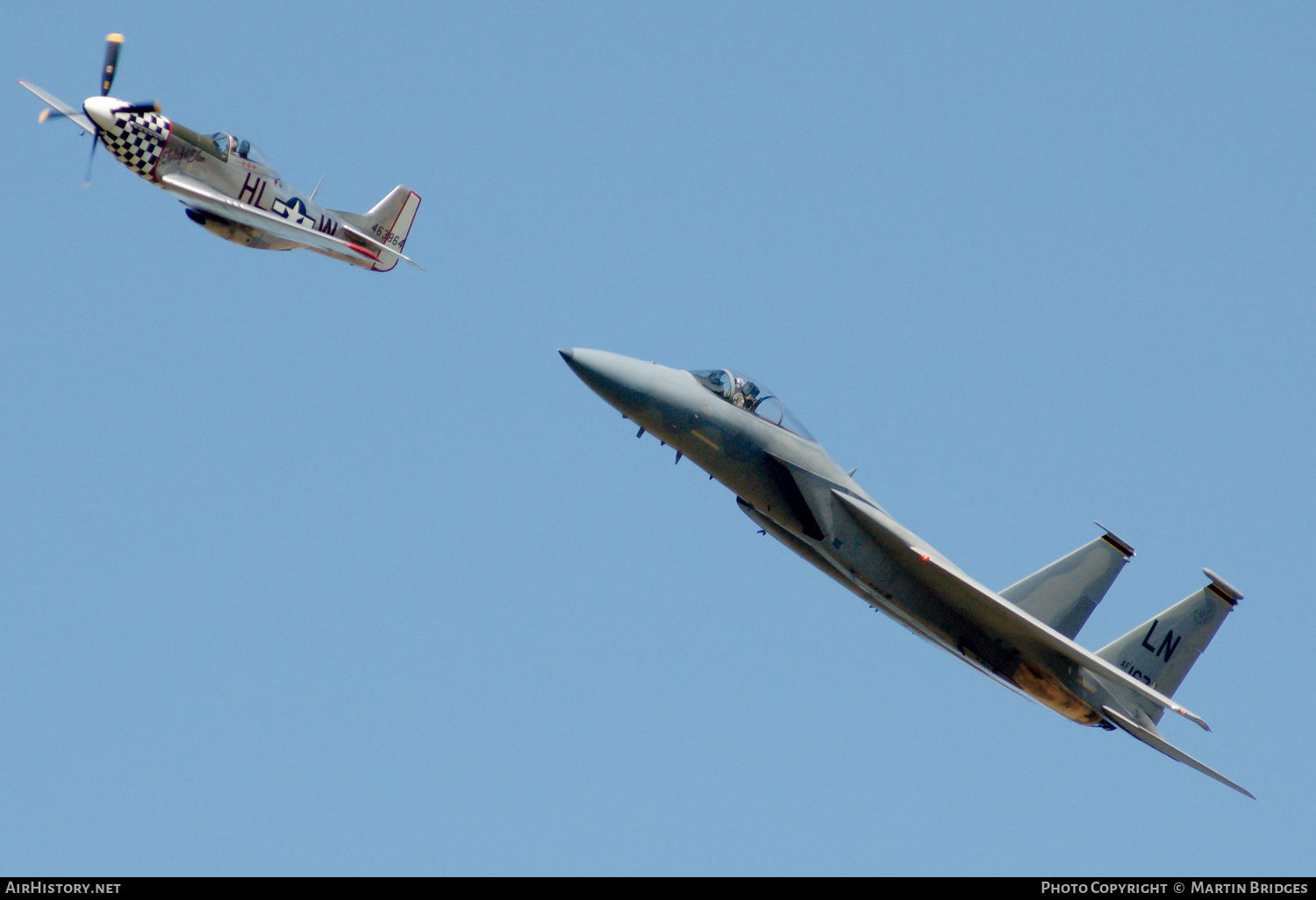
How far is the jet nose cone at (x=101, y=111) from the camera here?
30.0 meters

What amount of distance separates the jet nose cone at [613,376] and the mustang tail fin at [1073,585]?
857 centimetres

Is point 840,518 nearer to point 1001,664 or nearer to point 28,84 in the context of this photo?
point 1001,664

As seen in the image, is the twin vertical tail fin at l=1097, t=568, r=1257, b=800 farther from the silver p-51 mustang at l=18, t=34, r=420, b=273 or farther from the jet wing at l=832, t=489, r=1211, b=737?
the silver p-51 mustang at l=18, t=34, r=420, b=273

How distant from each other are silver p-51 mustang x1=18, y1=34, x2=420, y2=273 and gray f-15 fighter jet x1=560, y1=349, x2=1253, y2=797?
40.2 ft

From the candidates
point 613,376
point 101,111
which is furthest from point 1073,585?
point 101,111

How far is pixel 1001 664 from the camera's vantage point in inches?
944

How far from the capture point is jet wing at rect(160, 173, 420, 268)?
99.3ft

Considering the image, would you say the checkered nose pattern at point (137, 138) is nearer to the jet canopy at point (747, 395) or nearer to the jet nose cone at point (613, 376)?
the jet nose cone at point (613, 376)

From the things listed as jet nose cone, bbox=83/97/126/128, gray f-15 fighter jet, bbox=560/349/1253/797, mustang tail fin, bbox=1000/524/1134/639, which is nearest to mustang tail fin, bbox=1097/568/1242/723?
gray f-15 fighter jet, bbox=560/349/1253/797

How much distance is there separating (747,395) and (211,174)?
1567cm

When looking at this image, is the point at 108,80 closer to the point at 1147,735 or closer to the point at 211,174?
the point at 211,174

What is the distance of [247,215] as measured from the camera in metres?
30.9
